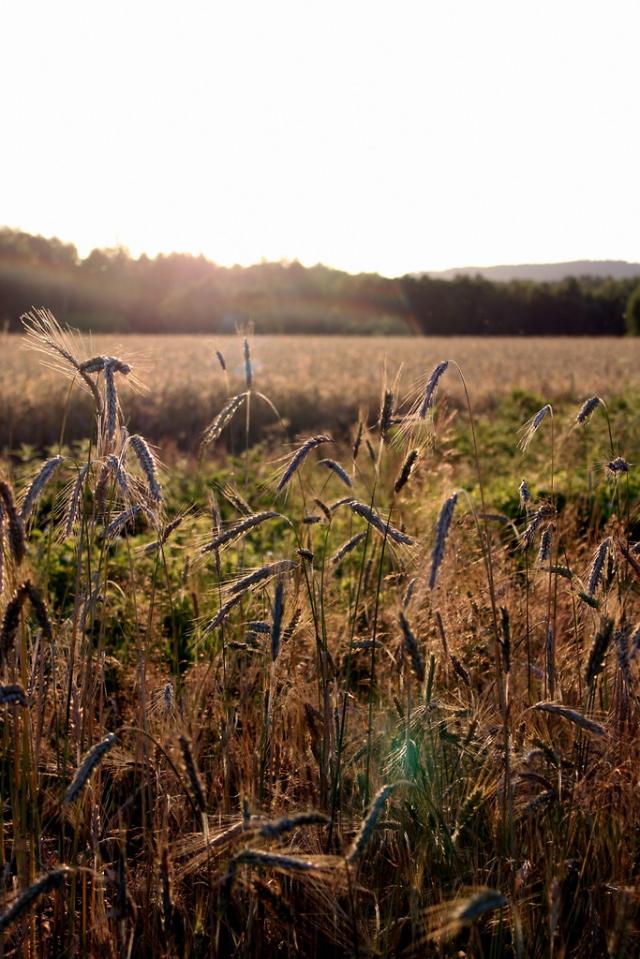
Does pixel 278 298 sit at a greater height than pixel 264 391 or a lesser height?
greater

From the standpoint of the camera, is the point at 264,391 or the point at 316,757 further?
the point at 264,391

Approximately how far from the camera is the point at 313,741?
2.32 meters

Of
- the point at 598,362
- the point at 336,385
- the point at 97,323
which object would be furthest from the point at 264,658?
the point at 97,323

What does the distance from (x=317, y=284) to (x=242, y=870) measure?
64111 millimetres

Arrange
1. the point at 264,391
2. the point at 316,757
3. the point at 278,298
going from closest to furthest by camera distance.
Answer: the point at 316,757 → the point at 264,391 → the point at 278,298

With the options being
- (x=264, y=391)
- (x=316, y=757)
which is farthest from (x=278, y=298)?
(x=316, y=757)

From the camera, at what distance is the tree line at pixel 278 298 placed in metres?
53.4

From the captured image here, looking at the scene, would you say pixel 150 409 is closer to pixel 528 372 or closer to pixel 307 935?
pixel 528 372

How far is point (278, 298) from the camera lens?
2379 inches

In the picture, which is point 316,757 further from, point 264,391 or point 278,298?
point 278,298

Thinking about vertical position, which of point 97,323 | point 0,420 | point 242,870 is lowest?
point 242,870

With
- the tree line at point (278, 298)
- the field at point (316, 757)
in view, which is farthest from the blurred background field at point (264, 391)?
the tree line at point (278, 298)

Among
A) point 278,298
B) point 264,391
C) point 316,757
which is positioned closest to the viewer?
point 316,757

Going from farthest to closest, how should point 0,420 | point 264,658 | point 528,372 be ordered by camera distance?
point 528,372, point 0,420, point 264,658
